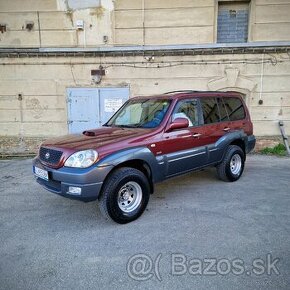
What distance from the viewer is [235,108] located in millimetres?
5992

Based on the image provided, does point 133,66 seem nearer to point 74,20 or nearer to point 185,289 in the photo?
point 74,20

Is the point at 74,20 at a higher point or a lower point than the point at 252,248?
higher

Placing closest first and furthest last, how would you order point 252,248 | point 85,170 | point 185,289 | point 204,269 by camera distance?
point 185,289 → point 204,269 → point 252,248 → point 85,170

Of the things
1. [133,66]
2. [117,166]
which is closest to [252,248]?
[117,166]

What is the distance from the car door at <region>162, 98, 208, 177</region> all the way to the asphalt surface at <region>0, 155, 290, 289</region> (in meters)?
0.66

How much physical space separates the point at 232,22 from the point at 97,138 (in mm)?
7352

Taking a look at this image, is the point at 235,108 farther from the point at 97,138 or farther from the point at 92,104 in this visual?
the point at 92,104

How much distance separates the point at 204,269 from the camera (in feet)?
9.39

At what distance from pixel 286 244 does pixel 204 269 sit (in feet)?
3.96

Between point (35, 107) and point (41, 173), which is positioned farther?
point (35, 107)

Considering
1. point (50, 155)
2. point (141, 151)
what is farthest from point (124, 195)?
point (50, 155)

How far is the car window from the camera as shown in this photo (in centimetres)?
464

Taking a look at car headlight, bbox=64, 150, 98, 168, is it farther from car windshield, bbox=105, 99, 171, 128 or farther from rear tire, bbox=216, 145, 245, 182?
rear tire, bbox=216, 145, 245, 182

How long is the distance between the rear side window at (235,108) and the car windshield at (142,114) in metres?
1.79
